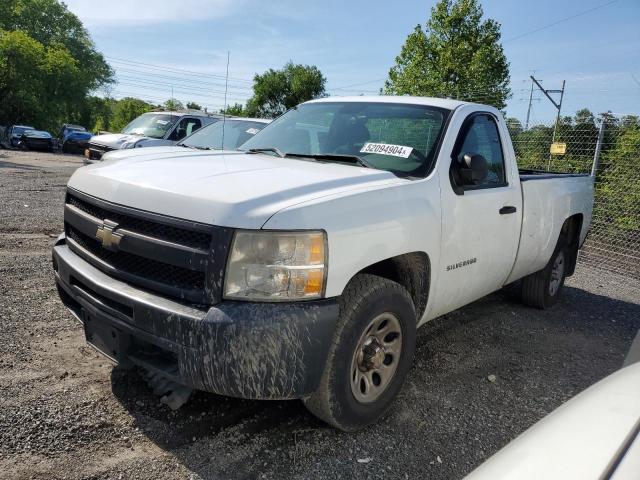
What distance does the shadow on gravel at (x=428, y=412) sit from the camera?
2.50m

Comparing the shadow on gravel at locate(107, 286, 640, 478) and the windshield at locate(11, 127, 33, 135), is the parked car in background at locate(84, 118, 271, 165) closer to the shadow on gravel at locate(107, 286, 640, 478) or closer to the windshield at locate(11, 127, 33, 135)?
the shadow on gravel at locate(107, 286, 640, 478)

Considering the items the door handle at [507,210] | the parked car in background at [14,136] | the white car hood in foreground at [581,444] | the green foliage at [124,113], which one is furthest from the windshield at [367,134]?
the green foliage at [124,113]

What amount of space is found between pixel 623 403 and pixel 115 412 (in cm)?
246

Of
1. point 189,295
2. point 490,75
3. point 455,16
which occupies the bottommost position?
point 189,295

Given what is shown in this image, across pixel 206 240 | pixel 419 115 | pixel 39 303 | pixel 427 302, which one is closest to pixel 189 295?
pixel 206 240

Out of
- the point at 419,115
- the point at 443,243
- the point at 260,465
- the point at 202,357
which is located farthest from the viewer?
the point at 419,115

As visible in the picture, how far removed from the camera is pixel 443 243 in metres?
3.08

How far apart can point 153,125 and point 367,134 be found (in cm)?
997

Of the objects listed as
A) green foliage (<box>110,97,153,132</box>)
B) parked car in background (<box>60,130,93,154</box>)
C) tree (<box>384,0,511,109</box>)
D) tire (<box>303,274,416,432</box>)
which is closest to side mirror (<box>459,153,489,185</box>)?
tire (<box>303,274,416,432</box>)

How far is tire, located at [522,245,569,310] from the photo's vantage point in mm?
5133

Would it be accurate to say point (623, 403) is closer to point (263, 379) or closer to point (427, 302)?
point (263, 379)

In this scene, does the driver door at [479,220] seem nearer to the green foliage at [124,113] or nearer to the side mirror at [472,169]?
the side mirror at [472,169]

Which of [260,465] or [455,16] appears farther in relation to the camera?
[455,16]

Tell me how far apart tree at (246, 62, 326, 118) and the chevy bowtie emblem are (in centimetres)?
4653
